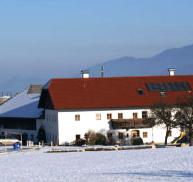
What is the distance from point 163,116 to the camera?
74625 mm

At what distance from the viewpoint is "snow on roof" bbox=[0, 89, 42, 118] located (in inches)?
3696

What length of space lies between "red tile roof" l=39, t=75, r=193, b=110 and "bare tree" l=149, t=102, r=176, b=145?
7395 mm

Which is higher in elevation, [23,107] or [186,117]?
[23,107]

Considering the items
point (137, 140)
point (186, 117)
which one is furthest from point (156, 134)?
point (186, 117)

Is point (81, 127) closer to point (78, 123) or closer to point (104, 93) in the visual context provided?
point (78, 123)

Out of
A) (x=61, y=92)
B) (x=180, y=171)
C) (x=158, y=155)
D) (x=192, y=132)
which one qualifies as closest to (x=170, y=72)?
(x=61, y=92)

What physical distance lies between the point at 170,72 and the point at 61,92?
53.9 feet

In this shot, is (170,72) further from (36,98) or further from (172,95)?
(36,98)

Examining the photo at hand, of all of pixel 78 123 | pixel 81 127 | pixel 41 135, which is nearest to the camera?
pixel 81 127

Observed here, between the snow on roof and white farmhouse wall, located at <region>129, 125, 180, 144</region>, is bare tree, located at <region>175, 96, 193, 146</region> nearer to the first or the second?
white farmhouse wall, located at <region>129, 125, 180, 144</region>

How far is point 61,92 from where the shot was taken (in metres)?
86.6

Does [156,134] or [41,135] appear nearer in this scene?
[156,134]

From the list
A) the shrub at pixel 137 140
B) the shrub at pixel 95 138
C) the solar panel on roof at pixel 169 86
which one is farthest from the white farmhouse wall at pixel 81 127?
the solar panel on roof at pixel 169 86

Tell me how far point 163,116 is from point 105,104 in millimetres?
12122
